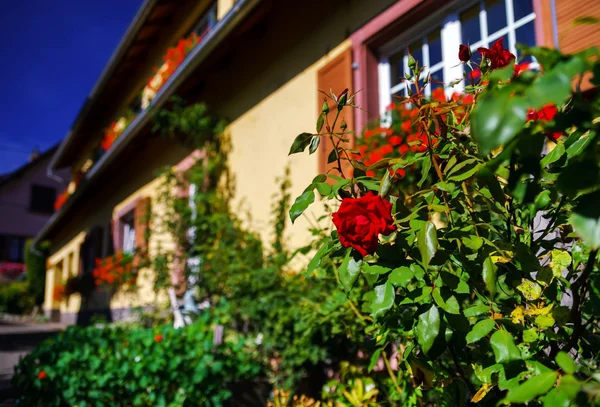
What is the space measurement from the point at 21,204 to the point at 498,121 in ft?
101

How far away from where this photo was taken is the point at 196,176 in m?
6.29

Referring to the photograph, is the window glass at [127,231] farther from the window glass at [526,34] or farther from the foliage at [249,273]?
the window glass at [526,34]

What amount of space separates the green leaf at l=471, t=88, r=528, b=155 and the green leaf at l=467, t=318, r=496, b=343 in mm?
511

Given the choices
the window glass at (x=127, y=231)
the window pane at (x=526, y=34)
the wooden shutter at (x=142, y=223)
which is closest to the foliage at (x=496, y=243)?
the window pane at (x=526, y=34)

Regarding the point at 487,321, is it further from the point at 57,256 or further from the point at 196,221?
the point at 57,256

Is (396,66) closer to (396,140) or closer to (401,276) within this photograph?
(396,140)

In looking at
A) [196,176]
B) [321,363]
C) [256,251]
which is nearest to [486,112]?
[321,363]

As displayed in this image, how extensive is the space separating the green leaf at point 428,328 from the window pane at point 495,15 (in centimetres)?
295

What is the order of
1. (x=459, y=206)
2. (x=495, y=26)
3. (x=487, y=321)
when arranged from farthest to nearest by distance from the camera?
(x=495, y=26) → (x=459, y=206) → (x=487, y=321)

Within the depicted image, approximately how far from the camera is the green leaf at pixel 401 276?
3.50 ft

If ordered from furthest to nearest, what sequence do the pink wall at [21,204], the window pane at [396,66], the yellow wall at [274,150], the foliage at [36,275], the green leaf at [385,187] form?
the pink wall at [21,204], the foliage at [36,275], the yellow wall at [274,150], the window pane at [396,66], the green leaf at [385,187]

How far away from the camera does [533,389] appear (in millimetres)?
803

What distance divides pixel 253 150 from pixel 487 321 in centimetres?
477

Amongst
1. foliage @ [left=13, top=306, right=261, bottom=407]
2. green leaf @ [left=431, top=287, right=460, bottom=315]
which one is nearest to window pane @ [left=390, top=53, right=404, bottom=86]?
foliage @ [left=13, top=306, right=261, bottom=407]
